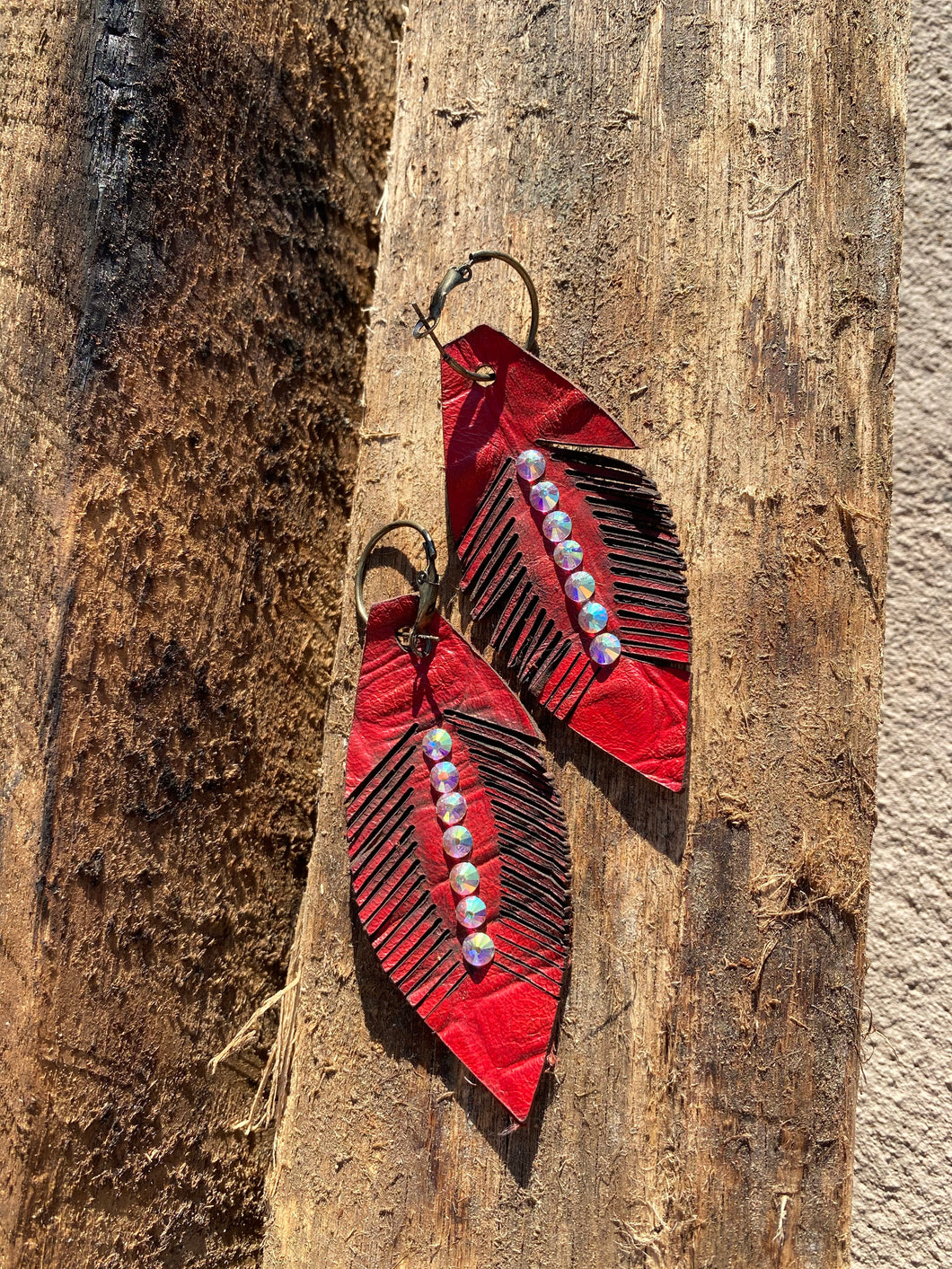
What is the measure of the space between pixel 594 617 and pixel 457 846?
0.26 m

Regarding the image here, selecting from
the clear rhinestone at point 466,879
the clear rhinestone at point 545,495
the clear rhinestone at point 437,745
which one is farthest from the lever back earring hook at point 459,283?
the clear rhinestone at point 466,879

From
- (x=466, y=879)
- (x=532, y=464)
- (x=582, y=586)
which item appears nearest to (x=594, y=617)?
(x=582, y=586)

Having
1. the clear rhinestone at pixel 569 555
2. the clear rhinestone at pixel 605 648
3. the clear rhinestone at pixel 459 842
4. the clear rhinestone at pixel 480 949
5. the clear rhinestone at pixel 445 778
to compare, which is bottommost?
the clear rhinestone at pixel 480 949

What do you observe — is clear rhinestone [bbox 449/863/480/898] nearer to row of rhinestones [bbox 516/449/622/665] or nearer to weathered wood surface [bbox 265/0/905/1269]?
weathered wood surface [bbox 265/0/905/1269]

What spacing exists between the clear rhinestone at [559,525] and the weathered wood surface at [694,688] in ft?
0.40

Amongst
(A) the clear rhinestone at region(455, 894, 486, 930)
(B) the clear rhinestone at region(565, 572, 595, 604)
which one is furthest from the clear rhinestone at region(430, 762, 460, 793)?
(B) the clear rhinestone at region(565, 572, 595, 604)

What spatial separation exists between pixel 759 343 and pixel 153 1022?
0.93 m

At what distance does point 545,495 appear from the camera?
0.98 metres

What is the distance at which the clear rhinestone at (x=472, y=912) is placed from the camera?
3.13 feet

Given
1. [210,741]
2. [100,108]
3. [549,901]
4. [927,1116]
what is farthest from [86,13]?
[927,1116]

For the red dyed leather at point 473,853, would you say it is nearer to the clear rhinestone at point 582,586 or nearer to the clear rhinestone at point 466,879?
the clear rhinestone at point 466,879

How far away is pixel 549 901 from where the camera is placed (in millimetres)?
964

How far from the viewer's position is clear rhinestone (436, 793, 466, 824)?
969 millimetres

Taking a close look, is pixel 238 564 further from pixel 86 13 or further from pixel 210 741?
pixel 86 13
